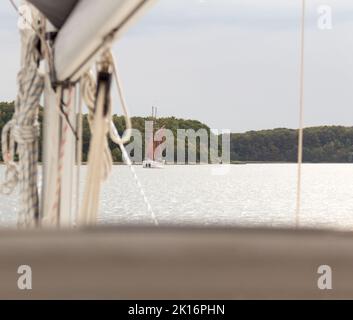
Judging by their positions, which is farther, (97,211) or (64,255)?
(97,211)

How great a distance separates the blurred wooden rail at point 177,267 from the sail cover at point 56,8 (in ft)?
1.51

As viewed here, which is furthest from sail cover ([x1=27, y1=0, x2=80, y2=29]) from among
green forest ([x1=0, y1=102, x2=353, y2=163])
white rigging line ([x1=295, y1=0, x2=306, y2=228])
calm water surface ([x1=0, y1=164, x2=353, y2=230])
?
calm water surface ([x1=0, y1=164, x2=353, y2=230])

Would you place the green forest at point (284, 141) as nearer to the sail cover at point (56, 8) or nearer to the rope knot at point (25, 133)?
the rope knot at point (25, 133)

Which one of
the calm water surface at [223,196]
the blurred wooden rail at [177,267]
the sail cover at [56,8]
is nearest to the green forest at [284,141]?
the sail cover at [56,8]

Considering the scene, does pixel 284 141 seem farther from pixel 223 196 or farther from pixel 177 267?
pixel 223 196

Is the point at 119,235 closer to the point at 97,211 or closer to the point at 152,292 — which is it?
the point at 152,292

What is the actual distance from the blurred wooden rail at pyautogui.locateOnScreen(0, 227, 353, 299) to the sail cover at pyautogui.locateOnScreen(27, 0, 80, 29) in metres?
0.46

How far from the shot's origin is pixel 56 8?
3.31 ft

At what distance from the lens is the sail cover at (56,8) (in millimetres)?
971

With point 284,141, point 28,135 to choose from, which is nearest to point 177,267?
point 28,135

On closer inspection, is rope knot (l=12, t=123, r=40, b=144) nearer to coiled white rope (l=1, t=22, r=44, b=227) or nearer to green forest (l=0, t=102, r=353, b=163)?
coiled white rope (l=1, t=22, r=44, b=227)
